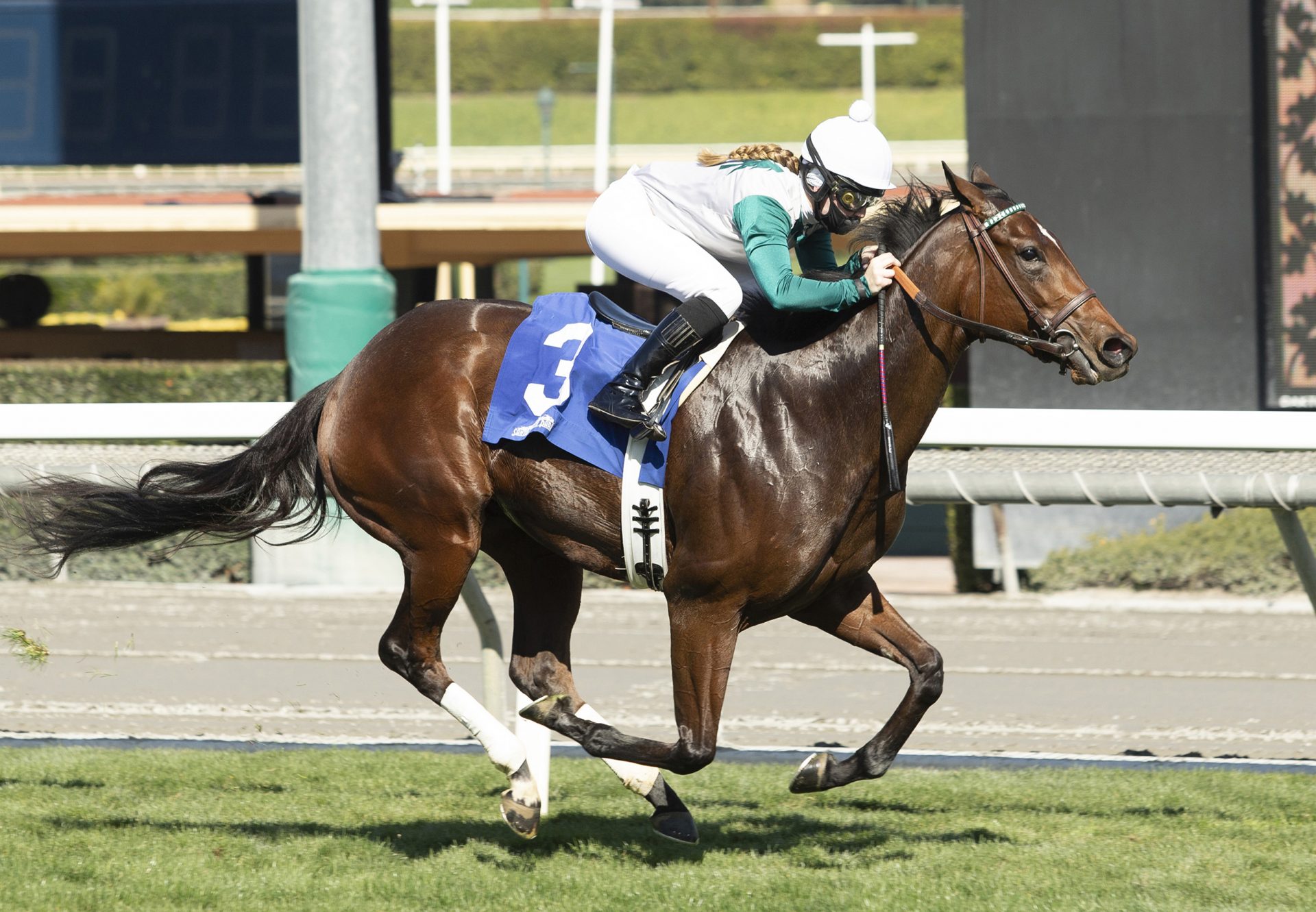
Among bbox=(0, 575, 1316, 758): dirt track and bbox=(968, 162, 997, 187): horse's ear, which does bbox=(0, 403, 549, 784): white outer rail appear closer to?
bbox=(0, 575, 1316, 758): dirt track

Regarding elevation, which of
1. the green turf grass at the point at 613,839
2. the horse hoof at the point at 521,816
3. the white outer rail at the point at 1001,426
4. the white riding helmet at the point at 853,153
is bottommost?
the green turf grass at the point at 613,839

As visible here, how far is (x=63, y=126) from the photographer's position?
41.9 feet

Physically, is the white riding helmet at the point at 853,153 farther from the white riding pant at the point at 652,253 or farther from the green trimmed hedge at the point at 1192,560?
the green trimmed hedge at the point at 1192,560

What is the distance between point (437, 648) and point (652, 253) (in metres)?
1.18

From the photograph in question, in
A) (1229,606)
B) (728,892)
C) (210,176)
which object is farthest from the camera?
(210,176)

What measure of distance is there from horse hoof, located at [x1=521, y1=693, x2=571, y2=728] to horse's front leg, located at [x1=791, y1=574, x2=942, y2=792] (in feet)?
2.00

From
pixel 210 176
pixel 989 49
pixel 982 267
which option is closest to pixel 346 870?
pixel 982 267

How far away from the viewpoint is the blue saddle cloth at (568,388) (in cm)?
407

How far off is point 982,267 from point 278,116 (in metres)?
9.66

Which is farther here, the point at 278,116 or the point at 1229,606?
the point at 278,116

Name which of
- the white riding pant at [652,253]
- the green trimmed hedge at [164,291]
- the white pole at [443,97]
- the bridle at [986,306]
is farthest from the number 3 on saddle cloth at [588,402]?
the green trimmed hedge at [164,291]

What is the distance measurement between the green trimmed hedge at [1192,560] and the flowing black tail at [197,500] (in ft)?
20.5

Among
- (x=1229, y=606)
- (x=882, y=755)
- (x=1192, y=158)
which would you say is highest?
(x=1192, y=158)

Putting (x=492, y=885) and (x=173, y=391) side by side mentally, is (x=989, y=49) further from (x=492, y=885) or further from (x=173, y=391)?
(x=492, y=885)
